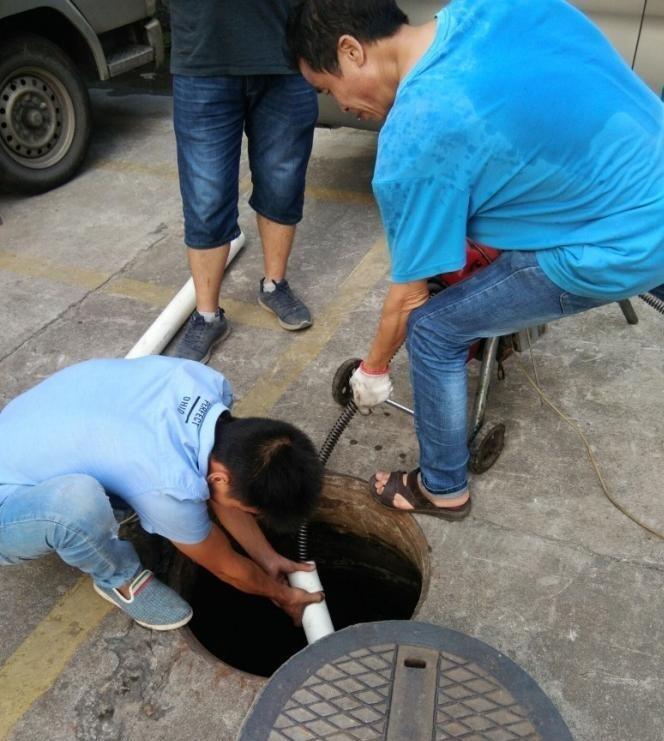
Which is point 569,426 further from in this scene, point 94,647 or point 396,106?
point 94,647

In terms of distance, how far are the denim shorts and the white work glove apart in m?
1.14

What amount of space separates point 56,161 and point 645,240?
13.2ft

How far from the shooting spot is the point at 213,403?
2.16 meters

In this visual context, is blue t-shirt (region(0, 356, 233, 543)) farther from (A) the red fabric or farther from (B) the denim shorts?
(B) the denim shorts

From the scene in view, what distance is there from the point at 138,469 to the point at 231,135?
1.65 m

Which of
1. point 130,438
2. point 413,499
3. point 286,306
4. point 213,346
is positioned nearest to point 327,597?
point 413,499

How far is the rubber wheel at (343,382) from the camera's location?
111 inches

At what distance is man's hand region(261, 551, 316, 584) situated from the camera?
2.54 m

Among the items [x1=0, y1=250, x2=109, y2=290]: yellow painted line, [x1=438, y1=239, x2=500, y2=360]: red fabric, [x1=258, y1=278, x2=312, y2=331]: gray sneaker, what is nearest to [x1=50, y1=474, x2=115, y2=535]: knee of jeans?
[x1=438, y1=239, x2=500, y2=360]: red fabric

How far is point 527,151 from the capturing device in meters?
1.78

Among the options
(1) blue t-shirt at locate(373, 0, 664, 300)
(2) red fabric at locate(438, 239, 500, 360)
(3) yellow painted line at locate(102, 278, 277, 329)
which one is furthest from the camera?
(3) yellow painted line at locate(102, 278, 277, 329)

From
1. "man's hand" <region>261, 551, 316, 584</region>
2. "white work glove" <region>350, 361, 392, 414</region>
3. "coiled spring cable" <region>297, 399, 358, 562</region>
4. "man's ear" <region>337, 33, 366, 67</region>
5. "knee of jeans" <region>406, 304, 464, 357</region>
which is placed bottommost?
"man's hand" <region>261, 551, 316, 584</region>

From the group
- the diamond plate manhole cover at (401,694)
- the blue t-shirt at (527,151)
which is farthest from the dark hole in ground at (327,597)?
the blue t-shirt at (527,151)

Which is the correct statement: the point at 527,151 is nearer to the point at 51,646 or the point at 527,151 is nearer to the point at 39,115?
the point at 51,646
